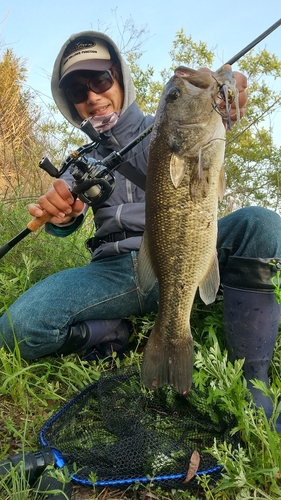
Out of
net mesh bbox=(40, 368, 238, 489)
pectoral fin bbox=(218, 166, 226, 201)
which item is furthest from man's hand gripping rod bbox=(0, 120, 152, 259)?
net mesh bbox=(40, 368, 238, 489)

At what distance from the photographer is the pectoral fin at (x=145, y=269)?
1926mm

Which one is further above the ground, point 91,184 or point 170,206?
point 91,184

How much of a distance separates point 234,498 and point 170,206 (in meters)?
1.19

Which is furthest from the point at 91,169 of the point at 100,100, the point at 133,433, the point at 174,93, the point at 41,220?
the point at 133,433

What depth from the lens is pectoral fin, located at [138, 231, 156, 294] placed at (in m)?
1.93

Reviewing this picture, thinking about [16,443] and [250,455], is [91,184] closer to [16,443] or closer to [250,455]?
[16,443]

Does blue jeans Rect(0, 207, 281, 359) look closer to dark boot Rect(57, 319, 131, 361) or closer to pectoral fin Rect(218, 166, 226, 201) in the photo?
dark boot Rect(57, 319, 131, 361)

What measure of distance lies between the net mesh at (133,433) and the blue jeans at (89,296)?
23.1 inches

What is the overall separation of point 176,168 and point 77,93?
1776 millimetres

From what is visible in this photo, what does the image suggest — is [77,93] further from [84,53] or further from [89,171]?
[89,171]

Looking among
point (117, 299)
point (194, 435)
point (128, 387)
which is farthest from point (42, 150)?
point (194, 435)

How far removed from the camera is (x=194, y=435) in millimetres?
1872

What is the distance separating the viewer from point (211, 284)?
1972 millimetres

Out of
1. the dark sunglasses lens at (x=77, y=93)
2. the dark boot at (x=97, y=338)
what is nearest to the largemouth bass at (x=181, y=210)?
the dark boot at (x=97, y=338)
